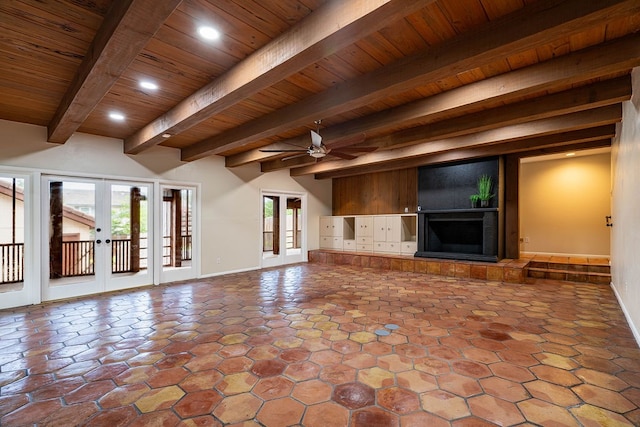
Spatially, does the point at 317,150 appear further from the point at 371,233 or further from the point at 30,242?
the point at 371,233

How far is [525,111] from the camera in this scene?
378cm

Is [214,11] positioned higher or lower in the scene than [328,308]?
higher

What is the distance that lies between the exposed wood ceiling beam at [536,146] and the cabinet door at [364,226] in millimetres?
1583

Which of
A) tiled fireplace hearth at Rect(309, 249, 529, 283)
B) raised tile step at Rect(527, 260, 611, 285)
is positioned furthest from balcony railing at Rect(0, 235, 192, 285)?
raised tile step at Rect(527, 260, 611, 285)

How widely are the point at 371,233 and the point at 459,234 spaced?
2.32 m

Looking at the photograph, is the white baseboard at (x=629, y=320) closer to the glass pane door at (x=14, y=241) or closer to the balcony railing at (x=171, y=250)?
the balcony railing at (x=171, y=250)

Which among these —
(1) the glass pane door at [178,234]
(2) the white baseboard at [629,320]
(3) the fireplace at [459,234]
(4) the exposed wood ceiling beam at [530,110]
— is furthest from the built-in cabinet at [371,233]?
(1) the glass pane door at [178,234]

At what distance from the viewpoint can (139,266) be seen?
578 cm

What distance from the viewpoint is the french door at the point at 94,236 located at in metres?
4.77

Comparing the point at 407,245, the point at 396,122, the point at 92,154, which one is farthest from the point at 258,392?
the point at 407,245

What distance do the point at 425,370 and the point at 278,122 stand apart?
329cm

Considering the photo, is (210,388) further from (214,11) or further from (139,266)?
(139,266)

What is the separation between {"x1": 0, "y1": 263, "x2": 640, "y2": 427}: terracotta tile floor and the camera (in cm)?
192

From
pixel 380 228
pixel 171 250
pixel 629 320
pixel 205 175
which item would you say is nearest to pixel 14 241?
pixel 171 250
